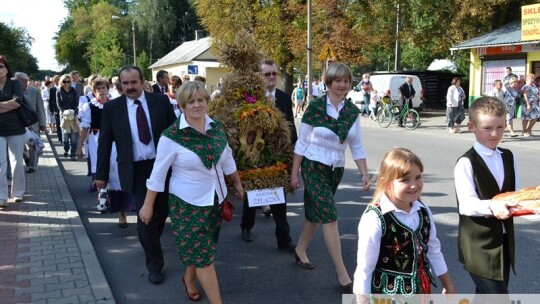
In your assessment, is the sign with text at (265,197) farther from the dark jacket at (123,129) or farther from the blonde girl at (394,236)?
the blonde girl at (394,236)

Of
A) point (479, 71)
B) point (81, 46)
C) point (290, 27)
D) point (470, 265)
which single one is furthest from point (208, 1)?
point (81, 46)

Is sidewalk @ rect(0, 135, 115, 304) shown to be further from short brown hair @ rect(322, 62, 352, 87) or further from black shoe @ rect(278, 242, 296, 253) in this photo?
short brown hair @ rect(322, 62, 352, 87)

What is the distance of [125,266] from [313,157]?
2.31 meters

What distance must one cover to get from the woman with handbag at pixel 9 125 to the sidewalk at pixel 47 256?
0.54 m

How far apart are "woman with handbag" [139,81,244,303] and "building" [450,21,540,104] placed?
19102 millimetres

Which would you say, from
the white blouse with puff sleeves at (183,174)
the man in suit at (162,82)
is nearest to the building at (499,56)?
the man in suit at (162,82)

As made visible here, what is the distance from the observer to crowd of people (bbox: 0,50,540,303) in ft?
8.81

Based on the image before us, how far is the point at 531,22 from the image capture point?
762 inches

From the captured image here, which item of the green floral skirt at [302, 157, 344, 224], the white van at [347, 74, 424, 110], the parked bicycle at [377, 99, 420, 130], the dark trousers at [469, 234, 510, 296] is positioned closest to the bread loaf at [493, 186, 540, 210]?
the dark trousers at [469, 234, 510, 296]

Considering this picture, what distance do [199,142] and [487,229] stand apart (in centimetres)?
203

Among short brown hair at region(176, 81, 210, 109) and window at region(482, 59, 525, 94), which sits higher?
window at region(482, 59, 525, 94)

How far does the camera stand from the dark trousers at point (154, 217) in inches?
188

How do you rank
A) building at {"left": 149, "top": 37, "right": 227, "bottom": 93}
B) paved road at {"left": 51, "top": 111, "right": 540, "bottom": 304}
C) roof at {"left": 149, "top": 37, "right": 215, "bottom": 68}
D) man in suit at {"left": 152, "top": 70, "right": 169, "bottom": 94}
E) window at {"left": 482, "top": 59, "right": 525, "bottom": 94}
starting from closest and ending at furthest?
paved road at {"left": 51, "top": 111, "right": 540, "bottom": 304}, man in suit at {"left": 152, "top": 70, "right": 169, "bottom": 94}, window at {"left": 482, "top": 59, "right": 525, "bottom": 94}, building at {"left": 149, "top": 37, "right": 227, "bottom": 93}, roof at {"left": 149, "top": 37, "right": 215, "bottom": 68}

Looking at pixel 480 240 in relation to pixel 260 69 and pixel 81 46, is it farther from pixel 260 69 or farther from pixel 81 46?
pixel 81 46
